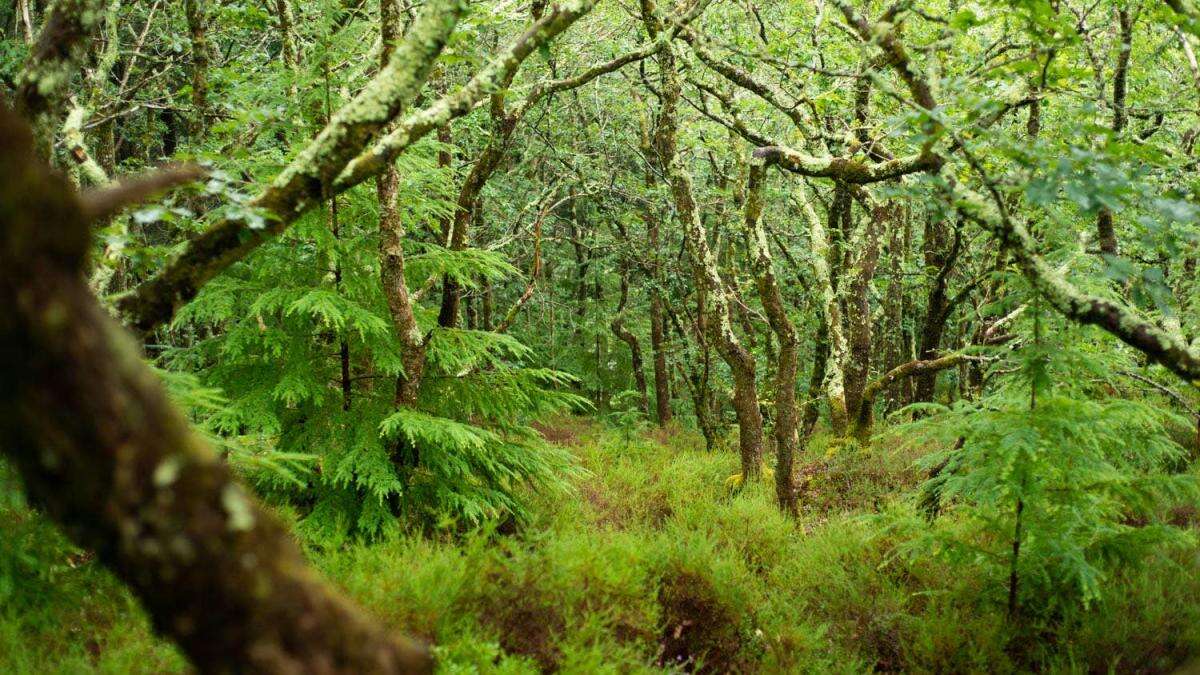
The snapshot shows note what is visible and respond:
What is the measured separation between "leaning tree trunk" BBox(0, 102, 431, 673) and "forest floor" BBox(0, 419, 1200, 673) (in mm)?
1874

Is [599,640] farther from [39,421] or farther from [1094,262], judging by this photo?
[1094,262]

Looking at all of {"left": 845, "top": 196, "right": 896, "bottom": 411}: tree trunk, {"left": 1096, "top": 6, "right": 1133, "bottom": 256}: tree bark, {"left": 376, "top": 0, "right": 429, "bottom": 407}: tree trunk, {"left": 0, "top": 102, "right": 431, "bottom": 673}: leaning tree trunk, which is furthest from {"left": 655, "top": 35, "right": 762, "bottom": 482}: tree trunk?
{"left": 0, "top": 102, "right": 431, "bottom": 673}: leaning tree trunk

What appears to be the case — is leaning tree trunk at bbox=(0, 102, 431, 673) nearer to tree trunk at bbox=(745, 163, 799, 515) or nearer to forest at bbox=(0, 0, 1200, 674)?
forest at bbox=(0, 0, 1200, 674)

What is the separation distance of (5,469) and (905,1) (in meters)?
5.69

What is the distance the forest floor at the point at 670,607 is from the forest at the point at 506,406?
0.03 metres

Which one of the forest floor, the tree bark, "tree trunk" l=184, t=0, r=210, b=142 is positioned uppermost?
"tree trunk" l=184, t=0, r=210, b=142

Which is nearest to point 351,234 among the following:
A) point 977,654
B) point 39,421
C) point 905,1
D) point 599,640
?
point 599,640

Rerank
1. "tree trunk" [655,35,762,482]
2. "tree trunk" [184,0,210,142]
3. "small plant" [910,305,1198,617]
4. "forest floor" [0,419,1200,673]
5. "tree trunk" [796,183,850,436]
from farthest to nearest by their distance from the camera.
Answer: "tree trunk" [796,183,850,436]
"tree trunk" [655,35,762,482]
"tree trunk" [184,0,210,142]
"small plant" [910,305,1198,617]
"forest floor" [0,419,1200,673]

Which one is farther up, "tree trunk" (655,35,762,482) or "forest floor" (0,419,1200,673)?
→ "tree trunk" (655,35,762,482)

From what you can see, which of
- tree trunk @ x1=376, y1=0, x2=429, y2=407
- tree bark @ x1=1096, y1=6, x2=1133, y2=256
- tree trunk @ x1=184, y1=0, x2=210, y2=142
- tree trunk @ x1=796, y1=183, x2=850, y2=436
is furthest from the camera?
tree trunk @ x1=796, y1=183, x2=850, y2=436

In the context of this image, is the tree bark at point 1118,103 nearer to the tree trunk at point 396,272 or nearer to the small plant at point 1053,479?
the small plant at point 1053,479

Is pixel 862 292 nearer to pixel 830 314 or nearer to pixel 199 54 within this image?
pixel 830 314

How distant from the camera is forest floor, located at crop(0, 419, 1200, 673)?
10.8ft

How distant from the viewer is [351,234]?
5898 millimetres
